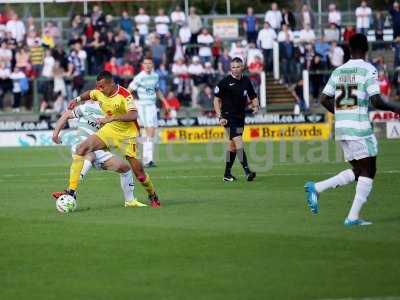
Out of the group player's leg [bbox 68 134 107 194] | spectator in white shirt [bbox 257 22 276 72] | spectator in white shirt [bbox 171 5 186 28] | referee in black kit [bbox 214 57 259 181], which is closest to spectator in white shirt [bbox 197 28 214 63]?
spectator in white shirt [bbox 171 5 186 28]

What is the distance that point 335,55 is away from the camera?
121 feet

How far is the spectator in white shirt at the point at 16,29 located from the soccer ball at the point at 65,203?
21.5 metres

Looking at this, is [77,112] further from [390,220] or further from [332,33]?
[332,33]

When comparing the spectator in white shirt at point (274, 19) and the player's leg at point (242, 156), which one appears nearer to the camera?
the player's leg at point (242, 156)

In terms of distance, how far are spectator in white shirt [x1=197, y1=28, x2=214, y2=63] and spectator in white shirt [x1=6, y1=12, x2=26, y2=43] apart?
19.0ft

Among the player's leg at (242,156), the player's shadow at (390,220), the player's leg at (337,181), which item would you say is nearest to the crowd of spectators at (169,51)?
the player's leg at (242,156)

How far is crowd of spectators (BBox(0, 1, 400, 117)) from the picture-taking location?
3622 centimetres

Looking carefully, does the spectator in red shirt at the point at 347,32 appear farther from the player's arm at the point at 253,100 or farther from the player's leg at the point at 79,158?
the player's leg at the point at 79,158

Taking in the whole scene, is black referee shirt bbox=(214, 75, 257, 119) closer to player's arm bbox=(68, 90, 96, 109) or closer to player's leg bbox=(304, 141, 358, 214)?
player's arm bbox=(68, 90, 96, 109)

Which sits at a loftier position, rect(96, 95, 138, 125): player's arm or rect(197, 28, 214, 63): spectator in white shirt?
rect(197, 28, 214, 63): spectator in white shirt

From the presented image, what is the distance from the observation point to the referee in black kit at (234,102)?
2116cm

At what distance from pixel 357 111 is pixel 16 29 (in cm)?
2483

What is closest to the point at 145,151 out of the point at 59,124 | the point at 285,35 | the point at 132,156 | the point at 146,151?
the point at 146,151

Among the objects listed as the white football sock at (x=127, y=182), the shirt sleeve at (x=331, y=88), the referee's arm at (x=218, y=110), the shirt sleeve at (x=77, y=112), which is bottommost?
the white football sock at (x=127, y=182)
